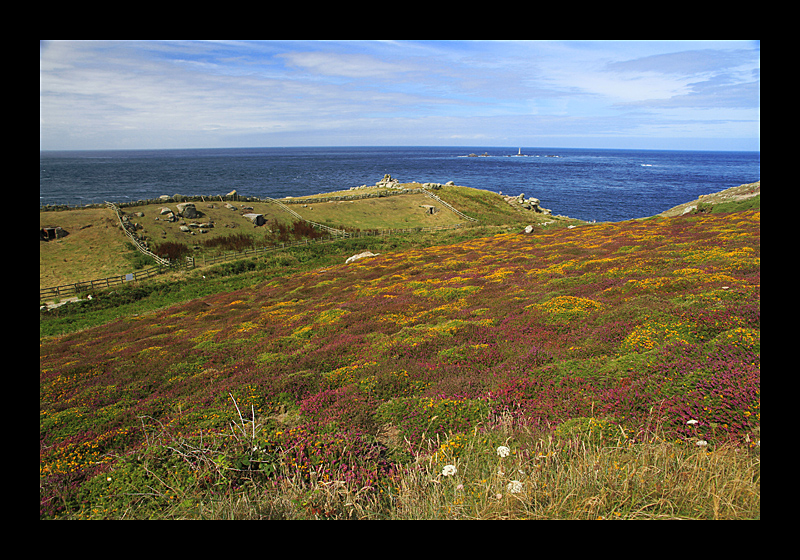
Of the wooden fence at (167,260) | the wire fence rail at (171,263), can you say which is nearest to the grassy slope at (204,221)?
the wooden fence at (167,260)

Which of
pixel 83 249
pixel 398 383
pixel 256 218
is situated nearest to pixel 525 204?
pixel 256 218

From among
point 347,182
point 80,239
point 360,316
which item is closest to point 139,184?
point 347,182

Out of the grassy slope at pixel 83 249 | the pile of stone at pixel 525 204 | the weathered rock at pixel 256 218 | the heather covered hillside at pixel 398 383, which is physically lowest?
the heather covered hillside at pixel 398 383

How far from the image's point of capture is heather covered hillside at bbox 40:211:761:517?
6.66m

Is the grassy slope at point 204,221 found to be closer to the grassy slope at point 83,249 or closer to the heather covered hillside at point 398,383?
the grassy slope at point 83,249

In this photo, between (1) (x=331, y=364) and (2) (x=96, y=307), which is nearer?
(1) (x=331, y=364)

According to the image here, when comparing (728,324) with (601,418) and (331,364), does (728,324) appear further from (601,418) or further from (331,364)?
(331,364)

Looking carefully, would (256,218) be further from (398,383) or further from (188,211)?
(398,383)

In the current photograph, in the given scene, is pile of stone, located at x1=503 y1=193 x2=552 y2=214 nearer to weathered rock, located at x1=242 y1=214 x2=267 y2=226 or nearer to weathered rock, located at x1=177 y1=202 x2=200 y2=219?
weathered rock, located at x1=242 y1=214 x2=267 y2=226

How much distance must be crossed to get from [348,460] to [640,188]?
598 feet

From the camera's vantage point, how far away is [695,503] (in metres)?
4.56

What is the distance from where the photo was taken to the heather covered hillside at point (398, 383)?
6656mm

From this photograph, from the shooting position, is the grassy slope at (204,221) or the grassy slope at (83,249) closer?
the grassy slope at (83,249)

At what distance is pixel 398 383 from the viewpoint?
34.0ft
